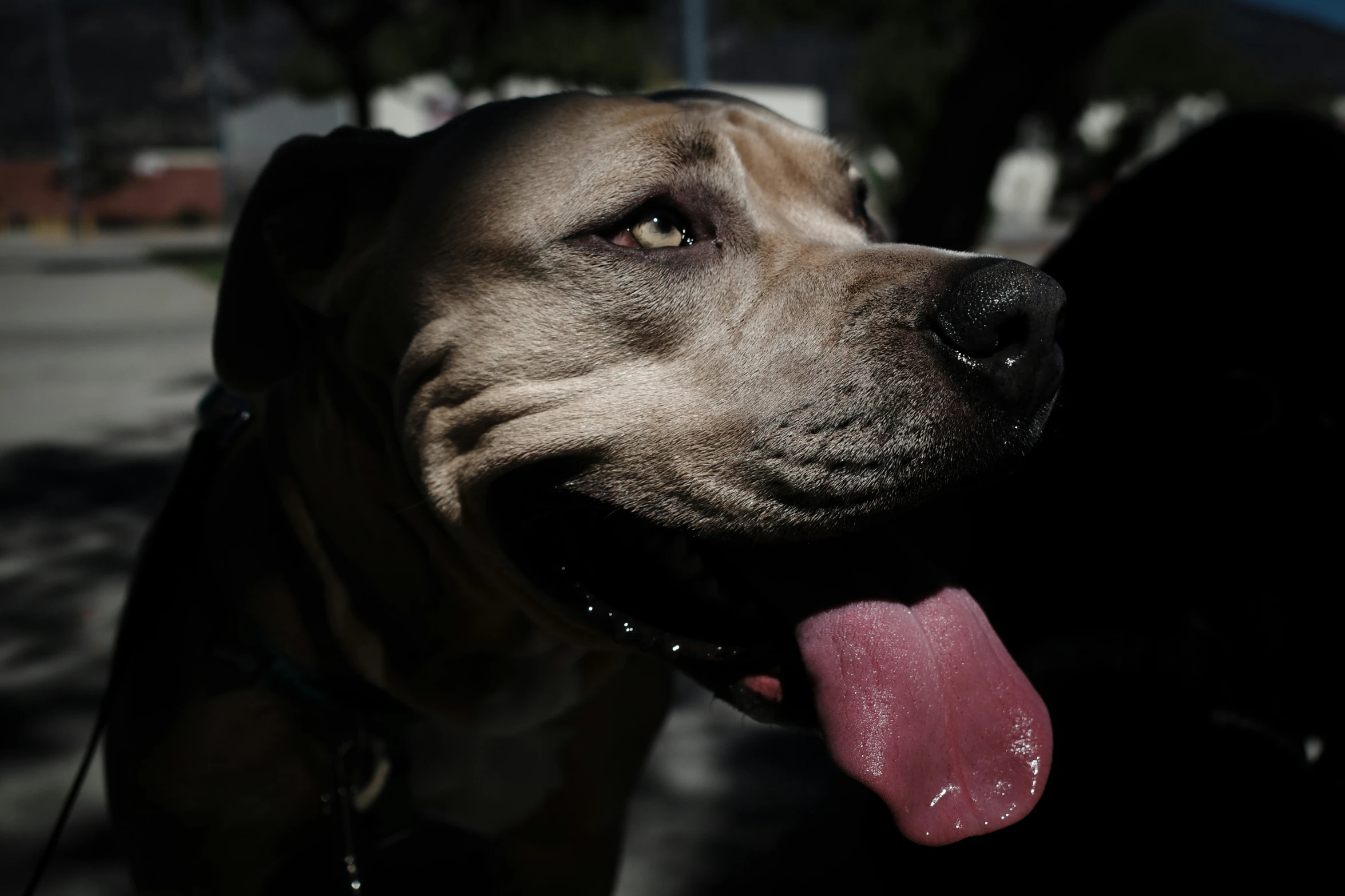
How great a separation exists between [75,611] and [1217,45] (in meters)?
48.1

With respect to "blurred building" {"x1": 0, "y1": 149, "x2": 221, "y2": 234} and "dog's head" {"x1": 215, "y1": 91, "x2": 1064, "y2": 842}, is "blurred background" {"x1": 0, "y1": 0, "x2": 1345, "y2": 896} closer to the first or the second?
"blurred building" {"x1": 0, "y1": 149, "x2": 221, "y2": 234}

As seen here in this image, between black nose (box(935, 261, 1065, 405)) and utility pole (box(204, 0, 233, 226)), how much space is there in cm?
2507

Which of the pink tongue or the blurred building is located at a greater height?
the pink tongue

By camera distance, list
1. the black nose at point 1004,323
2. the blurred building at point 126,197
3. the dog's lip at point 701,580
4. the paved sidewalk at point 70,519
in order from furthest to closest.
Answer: the blurred building at point 126,197 < the paved sidewalk at point 70,519 < the dog's lip at point 701,580 < the black nose at point 1004,323

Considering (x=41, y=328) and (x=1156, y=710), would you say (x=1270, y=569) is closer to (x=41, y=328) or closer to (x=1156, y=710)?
(x=1156, y=710)

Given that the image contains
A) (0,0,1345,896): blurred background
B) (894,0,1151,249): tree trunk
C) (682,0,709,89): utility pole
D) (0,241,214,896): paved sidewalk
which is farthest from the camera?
(682,0,709,89): utility pole

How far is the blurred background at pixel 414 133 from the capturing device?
3283mm

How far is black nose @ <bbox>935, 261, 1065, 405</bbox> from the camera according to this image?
1.62m

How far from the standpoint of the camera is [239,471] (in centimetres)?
236

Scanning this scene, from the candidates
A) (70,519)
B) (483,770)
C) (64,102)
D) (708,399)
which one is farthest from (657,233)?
(64,102)

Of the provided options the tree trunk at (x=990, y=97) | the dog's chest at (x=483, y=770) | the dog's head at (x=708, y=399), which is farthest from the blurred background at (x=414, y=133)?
the dog's head at (x=708, y=399)

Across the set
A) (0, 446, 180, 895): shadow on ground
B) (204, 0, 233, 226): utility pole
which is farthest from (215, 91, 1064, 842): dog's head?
(204, 0, 233, 226): utility pole

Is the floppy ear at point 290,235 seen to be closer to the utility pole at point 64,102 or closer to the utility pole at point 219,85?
the utility pole at point 219,85

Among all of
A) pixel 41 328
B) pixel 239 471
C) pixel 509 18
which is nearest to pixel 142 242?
pixel 509 18
